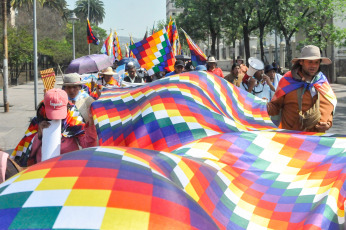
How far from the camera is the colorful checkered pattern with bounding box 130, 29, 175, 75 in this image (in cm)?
1193

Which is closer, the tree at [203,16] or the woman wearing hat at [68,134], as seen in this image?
the woman wearing hat at [68,134]

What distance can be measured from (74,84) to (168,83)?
177 cm

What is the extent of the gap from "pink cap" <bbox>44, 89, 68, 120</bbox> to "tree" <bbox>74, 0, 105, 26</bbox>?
94.3m

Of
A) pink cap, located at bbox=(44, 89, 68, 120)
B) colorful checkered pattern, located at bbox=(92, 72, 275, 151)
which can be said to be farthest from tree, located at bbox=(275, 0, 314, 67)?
pink cap, located at bbox=(44, 89, 68, 120)

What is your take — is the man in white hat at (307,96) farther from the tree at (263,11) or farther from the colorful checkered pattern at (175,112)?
the tree at (263,11)

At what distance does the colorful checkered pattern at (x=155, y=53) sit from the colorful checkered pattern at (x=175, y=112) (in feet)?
22.9

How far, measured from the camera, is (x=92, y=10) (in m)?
103

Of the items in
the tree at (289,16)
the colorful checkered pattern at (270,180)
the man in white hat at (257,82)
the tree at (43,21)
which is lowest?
the colorful checkered pattern at (270,180)

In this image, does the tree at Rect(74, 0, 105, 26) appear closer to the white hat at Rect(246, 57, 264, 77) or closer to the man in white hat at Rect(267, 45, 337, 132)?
the white hat at Rect(246, 57, 264, 77)

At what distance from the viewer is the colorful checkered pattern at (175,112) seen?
366 centimetres

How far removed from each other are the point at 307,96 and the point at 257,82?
3510mm

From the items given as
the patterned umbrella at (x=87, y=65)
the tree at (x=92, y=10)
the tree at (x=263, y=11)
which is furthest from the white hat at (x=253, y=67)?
the tree at (x=92, y=10)

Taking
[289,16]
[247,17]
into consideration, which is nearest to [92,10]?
[247,17]

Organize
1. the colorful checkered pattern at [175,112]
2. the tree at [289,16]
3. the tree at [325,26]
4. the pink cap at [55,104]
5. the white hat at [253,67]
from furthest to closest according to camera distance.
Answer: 1. the tree at [289,16]
2. the tree at [325,26]
3. the white hat at [253,67]
4. the pink cap at [55,104]
5. the colorful checkered pattern at [175,112]
